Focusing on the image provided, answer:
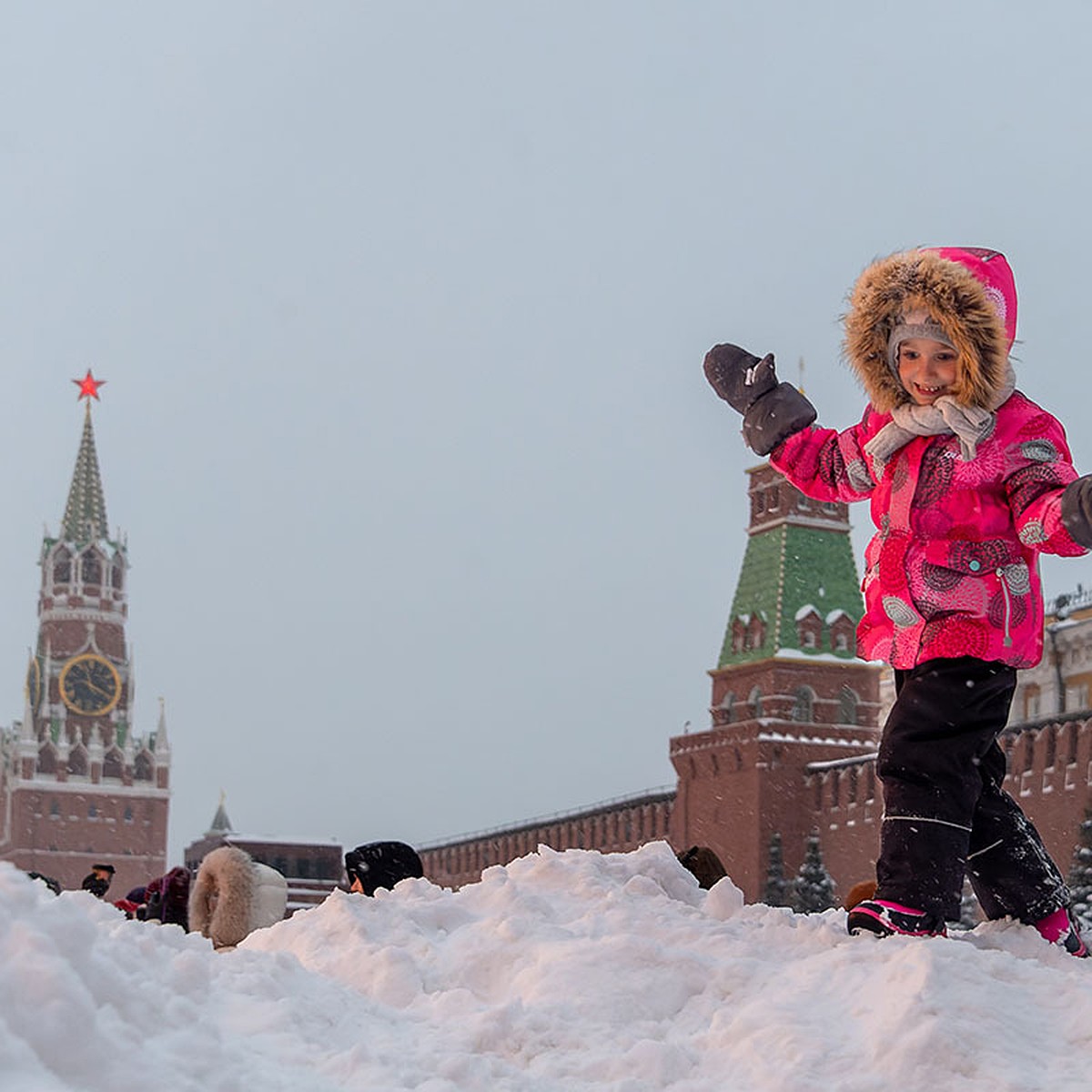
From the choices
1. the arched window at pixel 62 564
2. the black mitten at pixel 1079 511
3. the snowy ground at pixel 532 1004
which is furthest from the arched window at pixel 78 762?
the black mitten at pixel 1079 511

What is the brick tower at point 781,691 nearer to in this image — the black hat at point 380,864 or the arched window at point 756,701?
the arched window at point 756,701

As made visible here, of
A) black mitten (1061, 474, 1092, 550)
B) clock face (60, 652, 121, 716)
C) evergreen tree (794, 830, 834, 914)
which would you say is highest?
clock face (60, 652, 121, 716)

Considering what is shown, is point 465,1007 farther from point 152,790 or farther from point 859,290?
point 152,790

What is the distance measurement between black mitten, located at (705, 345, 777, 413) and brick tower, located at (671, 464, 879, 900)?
1067 inches

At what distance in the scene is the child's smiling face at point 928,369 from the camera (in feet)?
12.5

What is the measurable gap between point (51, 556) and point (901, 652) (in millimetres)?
59253

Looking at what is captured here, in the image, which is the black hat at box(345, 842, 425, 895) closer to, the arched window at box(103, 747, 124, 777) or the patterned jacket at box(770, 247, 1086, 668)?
the patterned jacket at box(770, 247, 1086, 668)

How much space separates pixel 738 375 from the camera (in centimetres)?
421

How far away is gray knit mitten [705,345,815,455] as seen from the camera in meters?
4.05

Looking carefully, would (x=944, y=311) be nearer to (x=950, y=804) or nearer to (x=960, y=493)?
(x=960, y=493)

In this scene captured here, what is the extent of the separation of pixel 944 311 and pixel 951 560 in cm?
53

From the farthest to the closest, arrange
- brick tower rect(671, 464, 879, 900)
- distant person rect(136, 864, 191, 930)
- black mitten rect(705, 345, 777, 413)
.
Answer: brick tower rect(671, 464, 879, 900), distant person rect(136, 864, 191, 930), black mitten rect(705, 345, 777, 413)

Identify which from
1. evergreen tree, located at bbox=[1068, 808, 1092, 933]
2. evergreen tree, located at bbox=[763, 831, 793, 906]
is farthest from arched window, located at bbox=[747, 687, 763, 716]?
evergreen tree, located at bbox=[1068, 808, 1092, 933]

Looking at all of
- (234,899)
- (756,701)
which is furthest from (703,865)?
(756,701)
